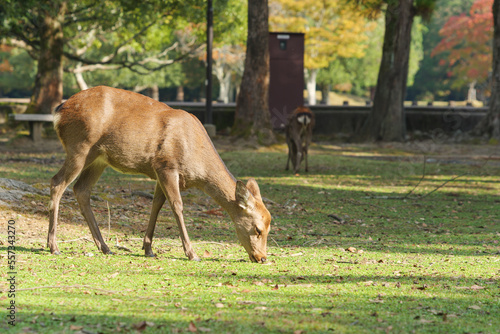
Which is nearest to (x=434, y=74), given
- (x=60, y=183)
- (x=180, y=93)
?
(x=180, y=93)

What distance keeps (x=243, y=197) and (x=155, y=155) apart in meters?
1.00

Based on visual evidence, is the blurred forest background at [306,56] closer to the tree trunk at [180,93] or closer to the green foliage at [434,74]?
the tree trunk at [180,93]

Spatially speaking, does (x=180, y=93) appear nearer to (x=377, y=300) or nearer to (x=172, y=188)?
(x=172, y=188)

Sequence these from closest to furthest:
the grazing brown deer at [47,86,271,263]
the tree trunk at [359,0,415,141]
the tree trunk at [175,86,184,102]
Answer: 1. the grazing brown deer at [47,86,271,263]
2. the tree trunk at [359,0,415,141]
3. the tree trunk at [175,86,184,102]

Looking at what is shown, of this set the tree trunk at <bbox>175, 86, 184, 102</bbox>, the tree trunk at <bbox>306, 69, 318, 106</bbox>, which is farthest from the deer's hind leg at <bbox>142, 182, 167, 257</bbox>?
the tree trunk at <bbox>175, 86, 184, 102</bbox>

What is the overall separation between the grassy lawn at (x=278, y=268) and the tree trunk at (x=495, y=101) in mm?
12692

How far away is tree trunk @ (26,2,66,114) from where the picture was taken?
23.0 meters

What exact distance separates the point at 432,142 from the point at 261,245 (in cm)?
2026

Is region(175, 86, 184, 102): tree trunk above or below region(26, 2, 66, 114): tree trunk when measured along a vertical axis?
below

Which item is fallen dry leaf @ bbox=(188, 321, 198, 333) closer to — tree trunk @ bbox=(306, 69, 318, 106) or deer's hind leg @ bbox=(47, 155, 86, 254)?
deer's hind leg @ bbox=(47, 155, 86, 254)

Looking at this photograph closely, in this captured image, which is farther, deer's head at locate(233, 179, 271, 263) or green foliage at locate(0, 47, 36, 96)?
Answer: green foliage at locate(0, 47, 36, 96)

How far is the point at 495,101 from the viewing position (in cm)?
2558

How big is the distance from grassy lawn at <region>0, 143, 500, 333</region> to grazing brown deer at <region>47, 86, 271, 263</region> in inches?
17.1

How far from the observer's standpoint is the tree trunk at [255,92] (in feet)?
72.6
